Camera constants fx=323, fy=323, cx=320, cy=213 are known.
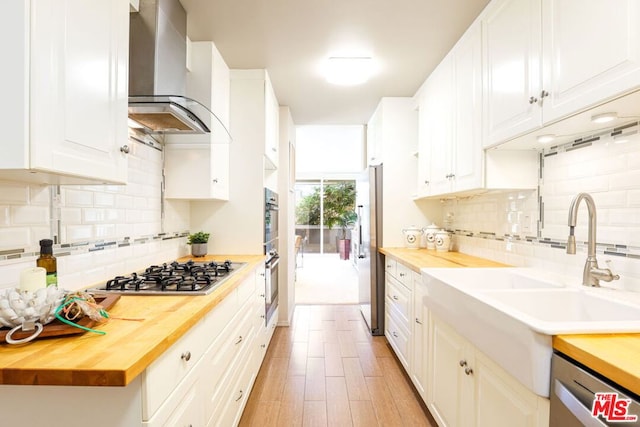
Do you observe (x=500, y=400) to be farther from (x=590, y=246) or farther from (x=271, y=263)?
(x=271, y=263)

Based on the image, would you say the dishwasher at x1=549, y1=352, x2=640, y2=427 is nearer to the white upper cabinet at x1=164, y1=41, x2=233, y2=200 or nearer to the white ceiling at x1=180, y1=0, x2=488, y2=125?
the white ceiling at x1=180, y1=0, x2=488, y2=125

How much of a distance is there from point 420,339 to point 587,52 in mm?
1725

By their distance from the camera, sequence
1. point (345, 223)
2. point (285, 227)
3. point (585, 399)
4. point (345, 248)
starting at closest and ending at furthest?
point (585, 399), point (285, 227), point (345, 248), point (345, 223)

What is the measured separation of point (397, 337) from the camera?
2.73 m

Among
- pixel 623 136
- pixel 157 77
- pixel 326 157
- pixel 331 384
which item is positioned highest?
pixel 326 157

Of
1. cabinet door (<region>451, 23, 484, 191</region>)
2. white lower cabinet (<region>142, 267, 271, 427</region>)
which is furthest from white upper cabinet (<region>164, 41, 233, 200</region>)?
cabinet door (<region>451, 23, 484, 191</region>)

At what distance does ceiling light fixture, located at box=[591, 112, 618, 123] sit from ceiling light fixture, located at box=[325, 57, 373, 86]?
178 centimetres

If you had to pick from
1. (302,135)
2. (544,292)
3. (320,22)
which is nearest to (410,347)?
(544,292)

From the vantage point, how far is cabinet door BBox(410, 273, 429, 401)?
2012mm

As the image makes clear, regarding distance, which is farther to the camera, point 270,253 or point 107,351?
point 270,253

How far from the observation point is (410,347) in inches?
92.0

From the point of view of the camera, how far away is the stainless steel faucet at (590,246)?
1305mm

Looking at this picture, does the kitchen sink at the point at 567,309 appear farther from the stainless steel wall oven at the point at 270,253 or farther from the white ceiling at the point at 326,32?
the stainless steel wall oven at the point at 270,253

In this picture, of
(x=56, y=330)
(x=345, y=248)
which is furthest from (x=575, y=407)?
(x=345, y=248)
